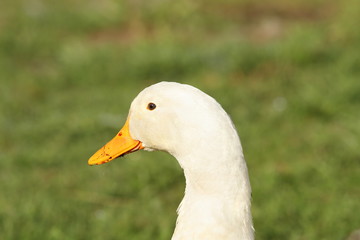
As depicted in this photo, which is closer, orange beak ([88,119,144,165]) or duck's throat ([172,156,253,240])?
duck's throat ([172,156,253,240])

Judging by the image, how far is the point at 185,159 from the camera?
2945 millimetres

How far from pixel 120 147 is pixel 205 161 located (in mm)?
665

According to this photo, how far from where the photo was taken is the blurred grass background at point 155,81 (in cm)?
520

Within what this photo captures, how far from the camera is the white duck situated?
2.84 m

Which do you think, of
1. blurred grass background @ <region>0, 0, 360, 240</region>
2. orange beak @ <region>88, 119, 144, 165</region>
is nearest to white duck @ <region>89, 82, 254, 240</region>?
orange beak @ <region>88, 119, 144, 165</region>

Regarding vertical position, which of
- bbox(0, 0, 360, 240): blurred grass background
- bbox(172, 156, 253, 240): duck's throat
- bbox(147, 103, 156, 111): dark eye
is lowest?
bbox(0, 0, 360, 240): blurred grass background

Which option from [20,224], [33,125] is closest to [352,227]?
[20,224]

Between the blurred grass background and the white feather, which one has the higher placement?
the white feather

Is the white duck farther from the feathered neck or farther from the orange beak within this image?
the orange beak

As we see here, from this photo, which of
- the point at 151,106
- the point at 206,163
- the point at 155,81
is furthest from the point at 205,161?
the point at 155,81

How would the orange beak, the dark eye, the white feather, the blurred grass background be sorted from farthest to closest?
the blurred grass background, the orange beak, the dark eye, the white feather

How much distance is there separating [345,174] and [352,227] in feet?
3.25

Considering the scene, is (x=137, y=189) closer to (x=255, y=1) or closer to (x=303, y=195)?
(x=303, y=195)

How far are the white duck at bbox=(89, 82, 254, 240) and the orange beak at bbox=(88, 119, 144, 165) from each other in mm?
340
